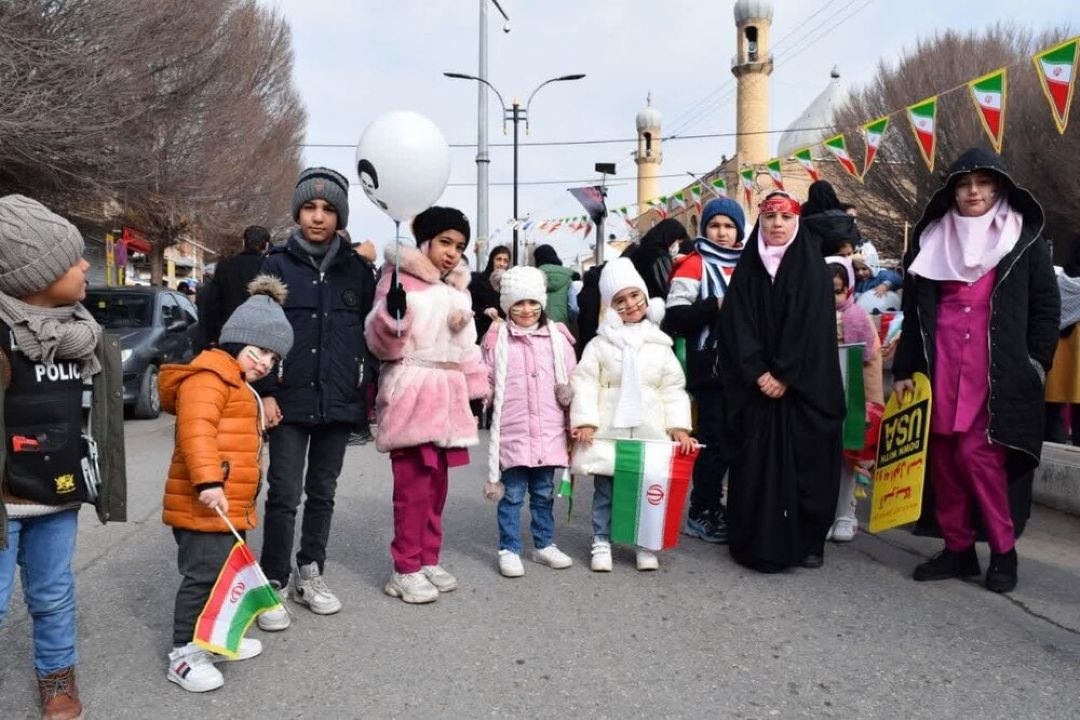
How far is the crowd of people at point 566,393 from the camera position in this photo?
3.21 meters

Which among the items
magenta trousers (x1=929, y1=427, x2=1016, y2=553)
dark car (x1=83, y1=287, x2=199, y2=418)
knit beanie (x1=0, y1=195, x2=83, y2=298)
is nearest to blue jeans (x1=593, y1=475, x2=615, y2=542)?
magenta trousers (x1=929, y1=427, x2=1016, y2=553)

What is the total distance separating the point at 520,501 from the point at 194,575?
6.10 ft

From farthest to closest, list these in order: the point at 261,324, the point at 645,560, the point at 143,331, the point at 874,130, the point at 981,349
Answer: the point at 874,130 → the point at 143,331 → the point at 645,560 → the point at 981,349 → the point at 261,324

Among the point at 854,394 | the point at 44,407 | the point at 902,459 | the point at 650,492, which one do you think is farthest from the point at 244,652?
the point at 854,394

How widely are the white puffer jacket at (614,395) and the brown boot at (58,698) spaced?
2.52 meters

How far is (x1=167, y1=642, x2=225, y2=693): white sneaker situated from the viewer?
3.13 m

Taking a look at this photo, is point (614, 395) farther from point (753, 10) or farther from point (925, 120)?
point (753, 10)

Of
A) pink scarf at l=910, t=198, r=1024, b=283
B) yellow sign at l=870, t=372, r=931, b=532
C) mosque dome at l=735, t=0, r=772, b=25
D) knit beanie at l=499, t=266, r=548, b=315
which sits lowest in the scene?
yellow sign at l=870, t=372, r=931, b=532

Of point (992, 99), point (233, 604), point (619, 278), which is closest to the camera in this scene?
point (233, 604)

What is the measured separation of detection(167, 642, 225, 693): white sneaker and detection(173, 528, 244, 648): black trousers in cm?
4

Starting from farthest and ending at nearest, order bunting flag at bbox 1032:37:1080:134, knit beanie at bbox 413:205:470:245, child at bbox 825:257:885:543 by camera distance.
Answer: bunting flag at bbox 1032:37:1080:134
child at bbox 825:257:885:543
knit beanie at bbox 413:205:470:245

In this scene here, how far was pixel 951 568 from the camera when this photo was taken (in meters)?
4.45

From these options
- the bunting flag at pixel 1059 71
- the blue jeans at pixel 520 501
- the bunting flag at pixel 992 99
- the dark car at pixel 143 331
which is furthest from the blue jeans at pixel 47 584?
the bunting flag at pixel 992 99

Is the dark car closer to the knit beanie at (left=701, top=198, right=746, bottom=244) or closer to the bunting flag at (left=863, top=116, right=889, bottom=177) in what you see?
the knit beanie at (left=701, top=198, right=746, bottom=244)
